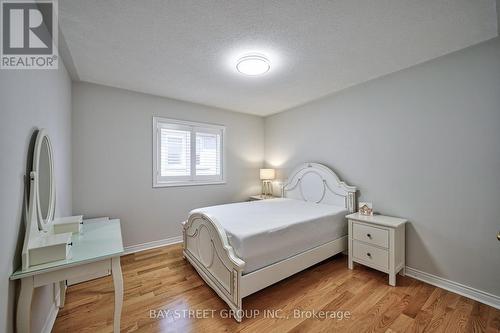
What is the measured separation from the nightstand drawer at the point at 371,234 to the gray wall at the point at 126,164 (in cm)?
240

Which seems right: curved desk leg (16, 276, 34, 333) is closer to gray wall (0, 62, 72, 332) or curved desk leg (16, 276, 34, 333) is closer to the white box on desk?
gray wall (0, 62, 72, 332)

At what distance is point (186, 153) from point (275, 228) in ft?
7.28

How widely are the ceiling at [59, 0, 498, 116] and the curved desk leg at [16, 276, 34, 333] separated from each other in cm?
181

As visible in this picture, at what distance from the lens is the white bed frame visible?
173cm

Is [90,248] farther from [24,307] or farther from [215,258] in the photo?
[215,258]

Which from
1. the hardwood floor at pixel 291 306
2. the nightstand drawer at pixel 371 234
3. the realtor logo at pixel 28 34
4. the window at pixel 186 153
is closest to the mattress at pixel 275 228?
the nightstand drawer at pixel 371 234

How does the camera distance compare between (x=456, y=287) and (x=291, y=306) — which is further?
(x=456, y=287)

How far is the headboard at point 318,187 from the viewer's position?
2.88m

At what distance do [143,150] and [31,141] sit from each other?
176 cm

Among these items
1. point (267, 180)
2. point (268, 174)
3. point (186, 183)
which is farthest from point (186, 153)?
point (267, 180)

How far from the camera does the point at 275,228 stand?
6.52 ft

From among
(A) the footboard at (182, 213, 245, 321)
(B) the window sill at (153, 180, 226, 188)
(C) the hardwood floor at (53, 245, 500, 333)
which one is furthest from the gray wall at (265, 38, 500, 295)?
(B) the window sill at (153, 180, 226, 188)

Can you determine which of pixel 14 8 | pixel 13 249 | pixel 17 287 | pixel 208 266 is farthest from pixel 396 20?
pixel 17 287

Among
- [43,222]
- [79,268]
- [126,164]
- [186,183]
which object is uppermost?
[126,164]
